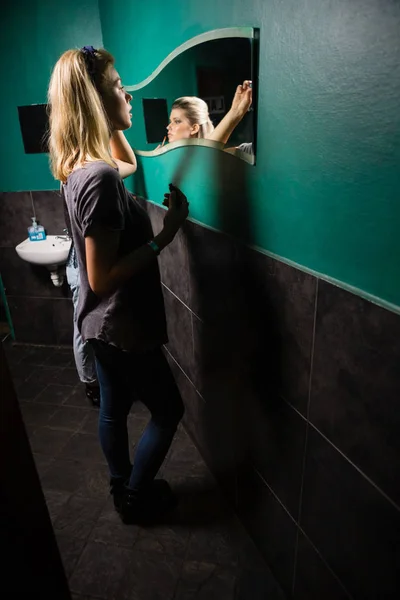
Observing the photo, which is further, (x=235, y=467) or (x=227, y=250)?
(x=235, y=467)

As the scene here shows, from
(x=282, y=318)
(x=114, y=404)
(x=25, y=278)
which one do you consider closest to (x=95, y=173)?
(x=282, y=318)

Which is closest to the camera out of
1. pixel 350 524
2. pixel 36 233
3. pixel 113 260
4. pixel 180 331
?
pixel 350 524

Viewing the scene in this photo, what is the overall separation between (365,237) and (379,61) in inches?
12.4

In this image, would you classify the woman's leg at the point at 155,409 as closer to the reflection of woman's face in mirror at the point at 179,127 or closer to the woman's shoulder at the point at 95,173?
the woman's shoulder at the point at 95,173

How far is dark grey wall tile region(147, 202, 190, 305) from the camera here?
5.99 ft

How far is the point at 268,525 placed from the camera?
5.11 ft

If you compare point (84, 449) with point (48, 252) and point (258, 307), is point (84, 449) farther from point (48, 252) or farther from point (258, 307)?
point (258, 307)

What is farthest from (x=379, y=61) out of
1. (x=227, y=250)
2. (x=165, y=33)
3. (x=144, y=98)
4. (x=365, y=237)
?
(x=144, y=98)

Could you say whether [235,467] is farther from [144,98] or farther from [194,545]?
[144,98]

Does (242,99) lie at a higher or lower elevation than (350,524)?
higher

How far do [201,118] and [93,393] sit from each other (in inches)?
71.1

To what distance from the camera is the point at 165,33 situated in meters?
1.58

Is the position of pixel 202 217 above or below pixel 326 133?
below

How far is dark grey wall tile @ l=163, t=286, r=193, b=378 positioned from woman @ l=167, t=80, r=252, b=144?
770 millimetres
